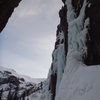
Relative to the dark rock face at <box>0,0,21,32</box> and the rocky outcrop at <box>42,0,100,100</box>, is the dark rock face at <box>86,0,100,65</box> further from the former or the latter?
the dark rock face at <box>0,0,21,32</box>

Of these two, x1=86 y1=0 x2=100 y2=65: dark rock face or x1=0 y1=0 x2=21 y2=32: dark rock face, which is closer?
x1=0 y1=0 x2=21 y2=32: dark rock face

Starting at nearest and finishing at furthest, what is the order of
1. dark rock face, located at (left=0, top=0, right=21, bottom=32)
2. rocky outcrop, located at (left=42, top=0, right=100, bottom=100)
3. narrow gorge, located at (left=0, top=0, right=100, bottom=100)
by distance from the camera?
dark rock face, located at (left=0, top=0, right=21, bottom=32), narrow gorge, located at (left=0, top=0, right=100, bottom=100), rocky outcrop, located at (left=42, top=0, right=100, bottom=100)

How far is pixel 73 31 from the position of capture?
1972 centimetres

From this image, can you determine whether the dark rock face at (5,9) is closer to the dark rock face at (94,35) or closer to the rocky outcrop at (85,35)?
the rocky outcrop at (85,35)

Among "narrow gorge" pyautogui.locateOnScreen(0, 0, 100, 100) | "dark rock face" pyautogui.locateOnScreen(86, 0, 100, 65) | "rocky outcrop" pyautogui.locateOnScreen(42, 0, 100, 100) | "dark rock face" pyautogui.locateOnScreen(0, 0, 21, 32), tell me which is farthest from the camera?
"rocky outcrop" pyautogui.locateOnScreen(42, 0, 100, 100)

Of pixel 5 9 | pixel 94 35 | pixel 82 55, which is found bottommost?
pixel 5 9

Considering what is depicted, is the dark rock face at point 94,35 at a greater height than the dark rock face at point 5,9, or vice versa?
the dark rock face at point 94,35

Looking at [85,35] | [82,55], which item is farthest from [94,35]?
[82,55]

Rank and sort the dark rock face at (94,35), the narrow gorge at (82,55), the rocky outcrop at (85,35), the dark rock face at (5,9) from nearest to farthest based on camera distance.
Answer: the dark rock face at (5,9)
the narrow gorge at (82,55)
the dark rock face at (94,35)
the rocky outcrop at (85,35)

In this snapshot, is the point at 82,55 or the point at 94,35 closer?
the point at 94,35

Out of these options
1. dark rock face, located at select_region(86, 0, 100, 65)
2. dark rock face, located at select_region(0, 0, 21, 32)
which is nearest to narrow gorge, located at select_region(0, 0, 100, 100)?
dark rock face, located at select_region(86, 0, 100, 65)

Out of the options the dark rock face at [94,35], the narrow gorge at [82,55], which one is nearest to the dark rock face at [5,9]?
the narrow gorge at [82,55]

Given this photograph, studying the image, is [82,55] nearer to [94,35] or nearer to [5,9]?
[94,35]

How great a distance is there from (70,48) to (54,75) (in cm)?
989
